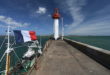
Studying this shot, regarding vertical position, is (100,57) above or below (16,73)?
above

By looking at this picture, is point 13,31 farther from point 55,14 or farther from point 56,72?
point 55,14

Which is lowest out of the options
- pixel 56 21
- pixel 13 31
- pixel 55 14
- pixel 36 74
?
pixel 36 74

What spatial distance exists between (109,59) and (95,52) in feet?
4.63

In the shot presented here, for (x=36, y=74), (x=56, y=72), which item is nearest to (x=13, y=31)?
(x=36, y=74)

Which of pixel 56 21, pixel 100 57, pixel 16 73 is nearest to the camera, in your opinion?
pixel 100 57

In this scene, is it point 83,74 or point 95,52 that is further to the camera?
point 95,52

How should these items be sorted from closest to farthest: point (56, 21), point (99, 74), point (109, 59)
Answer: point (99, 74), point (109, 59), point (56, 21)

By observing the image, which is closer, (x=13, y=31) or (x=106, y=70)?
(x=106, y=70)

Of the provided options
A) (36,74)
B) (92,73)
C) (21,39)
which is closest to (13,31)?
(21,39)

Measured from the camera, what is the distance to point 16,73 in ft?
31.7

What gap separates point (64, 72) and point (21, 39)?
330 centimetres

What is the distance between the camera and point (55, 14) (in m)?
24.3

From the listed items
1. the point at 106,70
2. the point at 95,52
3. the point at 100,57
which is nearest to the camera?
the point at 106,70

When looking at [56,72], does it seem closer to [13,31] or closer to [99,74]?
[99,74]
